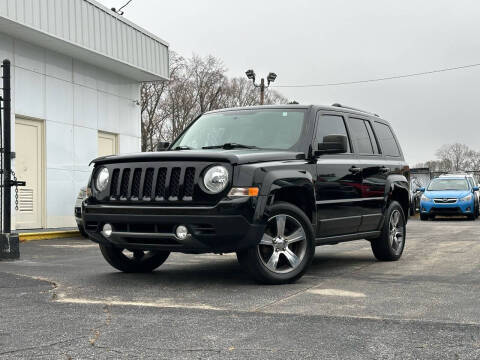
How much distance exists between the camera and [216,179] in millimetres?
6238

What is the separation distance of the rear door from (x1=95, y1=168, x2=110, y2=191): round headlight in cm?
301

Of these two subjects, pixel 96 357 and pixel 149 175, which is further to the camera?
pixel 149 175

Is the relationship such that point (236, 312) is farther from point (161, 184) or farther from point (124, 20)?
point (124, 20)

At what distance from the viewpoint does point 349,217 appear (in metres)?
7.72

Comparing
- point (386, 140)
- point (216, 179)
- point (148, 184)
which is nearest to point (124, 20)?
point (386, 140)

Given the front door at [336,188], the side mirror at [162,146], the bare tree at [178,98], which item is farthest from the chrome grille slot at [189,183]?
the bare tree at [178,98]

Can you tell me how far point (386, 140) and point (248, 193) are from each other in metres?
3.63

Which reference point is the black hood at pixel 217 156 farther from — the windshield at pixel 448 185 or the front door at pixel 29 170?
the windshield at pixel 448 185

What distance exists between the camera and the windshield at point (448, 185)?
23.9m

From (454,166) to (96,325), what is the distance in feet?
285

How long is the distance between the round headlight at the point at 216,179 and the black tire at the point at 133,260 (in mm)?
1429

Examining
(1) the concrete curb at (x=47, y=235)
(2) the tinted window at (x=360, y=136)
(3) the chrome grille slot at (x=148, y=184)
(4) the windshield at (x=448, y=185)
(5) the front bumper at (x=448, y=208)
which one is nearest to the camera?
(3) the chrome grille slot at (x=148, y=184)

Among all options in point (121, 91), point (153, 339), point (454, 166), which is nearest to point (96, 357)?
point (153, 339)

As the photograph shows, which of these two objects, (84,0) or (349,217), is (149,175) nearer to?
(349,217)
